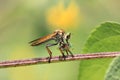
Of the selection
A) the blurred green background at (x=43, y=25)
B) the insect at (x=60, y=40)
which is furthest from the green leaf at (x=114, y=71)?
the blurred green background at (x=43, y=25)

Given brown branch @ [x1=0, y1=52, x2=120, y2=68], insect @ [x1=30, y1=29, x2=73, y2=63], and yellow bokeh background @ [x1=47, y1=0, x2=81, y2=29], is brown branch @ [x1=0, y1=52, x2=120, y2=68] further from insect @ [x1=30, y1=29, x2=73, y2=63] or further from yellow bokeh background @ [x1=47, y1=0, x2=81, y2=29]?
yellow bokeh background @ [x1=47, y1=0, x2=81, y2=29]

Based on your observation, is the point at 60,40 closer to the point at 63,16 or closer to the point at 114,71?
the point at 114,71

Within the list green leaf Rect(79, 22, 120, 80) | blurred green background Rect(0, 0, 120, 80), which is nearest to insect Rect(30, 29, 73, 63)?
green leaf Rect(79, 22, 120, 80)

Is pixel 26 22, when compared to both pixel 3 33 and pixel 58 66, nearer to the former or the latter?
pixel 3 33

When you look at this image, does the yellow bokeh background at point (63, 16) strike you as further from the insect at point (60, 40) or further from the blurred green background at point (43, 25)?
the insect at point (60, 40)

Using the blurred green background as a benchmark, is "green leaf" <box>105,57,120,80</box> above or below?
above
